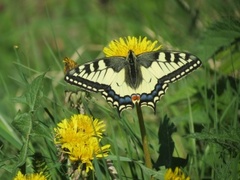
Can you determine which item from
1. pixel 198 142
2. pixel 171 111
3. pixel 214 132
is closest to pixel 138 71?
pixel 214 132

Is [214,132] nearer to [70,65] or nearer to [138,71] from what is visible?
[138,71]

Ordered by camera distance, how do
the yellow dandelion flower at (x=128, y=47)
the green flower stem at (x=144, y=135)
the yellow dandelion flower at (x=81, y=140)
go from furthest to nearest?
the yellow dandelion flower at (x=128, y=47), the green flower stem at (x=144, y=135), the yellow dandelion flower at (x=81, y=140)

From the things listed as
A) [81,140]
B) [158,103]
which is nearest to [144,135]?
[81,140]

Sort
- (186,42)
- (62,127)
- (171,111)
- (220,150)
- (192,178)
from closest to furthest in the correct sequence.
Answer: (62,127), (220,150), (192,178), (171,111), (186,42)

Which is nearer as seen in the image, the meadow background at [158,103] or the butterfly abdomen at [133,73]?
the meadow background at [158,103]

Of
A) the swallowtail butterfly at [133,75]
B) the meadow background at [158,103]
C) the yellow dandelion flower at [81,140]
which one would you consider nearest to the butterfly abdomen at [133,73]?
the swallowtail butterfly at [133,75]

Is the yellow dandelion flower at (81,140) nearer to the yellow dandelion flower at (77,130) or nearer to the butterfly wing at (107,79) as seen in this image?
the yellow dandelion flower at (77,130)

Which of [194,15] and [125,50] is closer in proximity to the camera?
[125,50]

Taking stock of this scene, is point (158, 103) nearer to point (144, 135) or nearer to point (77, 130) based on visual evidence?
point (144, 135)
